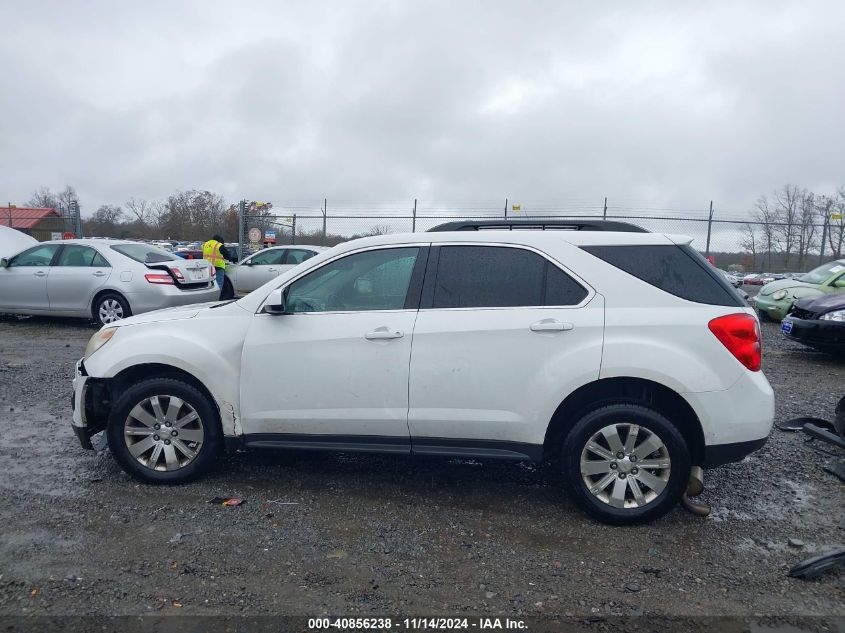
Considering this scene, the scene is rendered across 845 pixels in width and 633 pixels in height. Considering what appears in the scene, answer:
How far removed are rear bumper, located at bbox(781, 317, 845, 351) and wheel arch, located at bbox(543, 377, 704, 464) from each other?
609 cm

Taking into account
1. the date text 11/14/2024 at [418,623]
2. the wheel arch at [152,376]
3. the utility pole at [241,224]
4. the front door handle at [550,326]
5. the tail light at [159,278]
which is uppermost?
the utility pole at [241,224]

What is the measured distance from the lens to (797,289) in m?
12.0

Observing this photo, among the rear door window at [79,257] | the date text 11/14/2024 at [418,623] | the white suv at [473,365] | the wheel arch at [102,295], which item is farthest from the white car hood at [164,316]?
the rear door window at [79,257]

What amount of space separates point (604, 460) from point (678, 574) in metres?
0.71

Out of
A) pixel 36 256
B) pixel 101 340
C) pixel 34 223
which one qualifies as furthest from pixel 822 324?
pixel 34 223

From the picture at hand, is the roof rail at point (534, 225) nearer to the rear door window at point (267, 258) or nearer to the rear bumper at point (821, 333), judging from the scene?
the rear bumper at point (821, 333)

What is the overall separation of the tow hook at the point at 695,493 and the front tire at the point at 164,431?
297 centimetres

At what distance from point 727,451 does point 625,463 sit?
0.58m

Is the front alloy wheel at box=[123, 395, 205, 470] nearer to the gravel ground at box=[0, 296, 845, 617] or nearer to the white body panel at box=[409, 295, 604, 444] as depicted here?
the gravel ground at box=[0, 296, 845, 617]

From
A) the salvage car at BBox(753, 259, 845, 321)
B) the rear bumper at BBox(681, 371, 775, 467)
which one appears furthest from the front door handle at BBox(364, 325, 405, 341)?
the salvage car at BBox(753, 259, 845, 321)

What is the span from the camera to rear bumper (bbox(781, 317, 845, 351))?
844cm

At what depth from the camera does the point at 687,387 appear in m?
3.57

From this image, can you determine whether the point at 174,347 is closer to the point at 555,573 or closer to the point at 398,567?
the point at 398,567

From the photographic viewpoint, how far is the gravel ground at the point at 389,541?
2.98 meters
